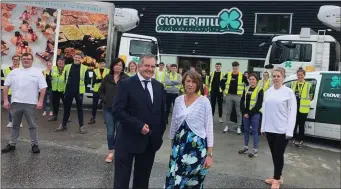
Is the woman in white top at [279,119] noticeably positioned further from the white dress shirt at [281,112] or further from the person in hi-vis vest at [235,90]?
the person in hi-vis vest at [235,90]

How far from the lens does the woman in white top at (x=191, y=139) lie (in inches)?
154

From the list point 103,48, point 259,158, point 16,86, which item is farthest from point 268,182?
point 103,48

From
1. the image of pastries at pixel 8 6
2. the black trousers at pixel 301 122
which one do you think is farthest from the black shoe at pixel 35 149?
the image of pastries at pixel 8 6

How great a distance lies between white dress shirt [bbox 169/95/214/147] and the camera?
3931mm

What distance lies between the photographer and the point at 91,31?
11930 millimetres

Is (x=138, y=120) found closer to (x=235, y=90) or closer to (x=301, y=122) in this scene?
(x=301, y=122)

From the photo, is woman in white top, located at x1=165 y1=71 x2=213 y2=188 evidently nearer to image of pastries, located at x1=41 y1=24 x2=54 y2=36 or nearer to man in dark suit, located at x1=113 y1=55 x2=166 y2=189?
man in dark suit, located at x1=113 y1=55 x2=166 y2=189

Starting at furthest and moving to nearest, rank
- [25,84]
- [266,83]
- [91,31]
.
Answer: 1. [91,31]
2. [266,83]
3. [25,84]

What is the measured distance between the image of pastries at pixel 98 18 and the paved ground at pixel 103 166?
4.70m

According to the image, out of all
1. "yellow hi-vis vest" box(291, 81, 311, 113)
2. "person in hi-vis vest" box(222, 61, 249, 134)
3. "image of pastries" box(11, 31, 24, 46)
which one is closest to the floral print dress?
"yellow hi-vis vest" box(291, 81, 311, 113)

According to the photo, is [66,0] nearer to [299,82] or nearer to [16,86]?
[16,86]

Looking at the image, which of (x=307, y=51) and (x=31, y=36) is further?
(x=307, y=51)

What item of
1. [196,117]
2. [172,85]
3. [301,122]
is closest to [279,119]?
[196,117]

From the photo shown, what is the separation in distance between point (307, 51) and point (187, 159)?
1017cm
